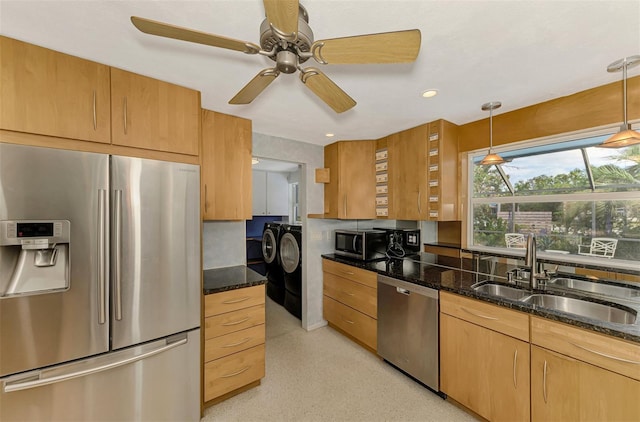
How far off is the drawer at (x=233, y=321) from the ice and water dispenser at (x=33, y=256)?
918 mm

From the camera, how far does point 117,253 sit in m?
1.49

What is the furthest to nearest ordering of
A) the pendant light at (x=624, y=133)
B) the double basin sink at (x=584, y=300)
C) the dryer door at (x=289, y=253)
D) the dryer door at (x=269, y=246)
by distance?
the dryer door at (x=269, y=246) → the dryer door at (x=289, y=253) → the double basin sink at (x=584, y=300) → the pendant light at (x=624, y=133)

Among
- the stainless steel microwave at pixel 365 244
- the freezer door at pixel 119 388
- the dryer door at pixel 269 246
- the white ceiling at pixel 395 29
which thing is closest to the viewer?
the white ceiling at pixel 395 29

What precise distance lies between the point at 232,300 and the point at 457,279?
75.0 inches

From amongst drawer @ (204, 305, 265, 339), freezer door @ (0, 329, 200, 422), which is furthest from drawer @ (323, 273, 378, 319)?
freezer door @ (0, 329, 200, 422)

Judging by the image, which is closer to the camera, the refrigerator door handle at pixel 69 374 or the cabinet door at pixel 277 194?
the refrigerator door handle at pixel 69 374

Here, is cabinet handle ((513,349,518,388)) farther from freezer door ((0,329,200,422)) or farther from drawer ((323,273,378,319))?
freezer door ((0,329,200,422))

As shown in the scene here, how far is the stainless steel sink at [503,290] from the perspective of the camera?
1.90 metres

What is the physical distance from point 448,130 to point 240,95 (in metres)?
2.09

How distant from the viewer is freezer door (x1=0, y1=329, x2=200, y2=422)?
4.31ft

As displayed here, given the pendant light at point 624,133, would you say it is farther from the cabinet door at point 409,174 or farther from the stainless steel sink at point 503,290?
the cabinet door at point 409,174

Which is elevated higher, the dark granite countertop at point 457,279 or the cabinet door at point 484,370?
the dark granite countertop at point 457,279

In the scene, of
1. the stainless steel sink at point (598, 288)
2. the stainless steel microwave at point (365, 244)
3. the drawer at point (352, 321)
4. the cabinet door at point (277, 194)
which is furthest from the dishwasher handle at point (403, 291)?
the cabinet door at point (277, 194)

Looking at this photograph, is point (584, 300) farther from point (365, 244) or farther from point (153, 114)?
point (153, 114)
